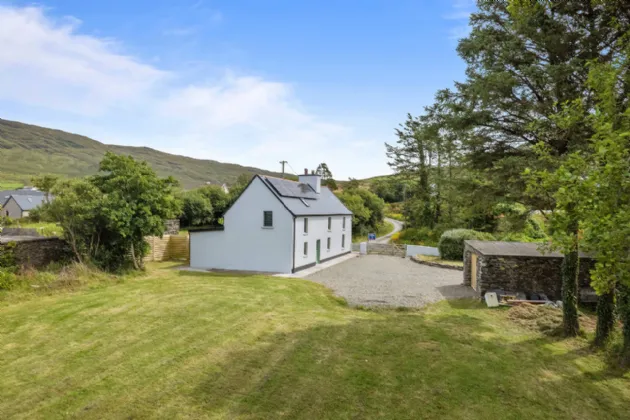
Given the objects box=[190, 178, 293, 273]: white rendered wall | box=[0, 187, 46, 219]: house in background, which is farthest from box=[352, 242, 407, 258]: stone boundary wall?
box=[0, 187, 46, 219]: house in background

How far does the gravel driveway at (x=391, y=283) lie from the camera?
55.5 ft

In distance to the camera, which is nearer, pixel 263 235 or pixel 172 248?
pixel 263 235

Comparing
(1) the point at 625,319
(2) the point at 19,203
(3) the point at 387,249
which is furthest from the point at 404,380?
(2) the point at 19,203

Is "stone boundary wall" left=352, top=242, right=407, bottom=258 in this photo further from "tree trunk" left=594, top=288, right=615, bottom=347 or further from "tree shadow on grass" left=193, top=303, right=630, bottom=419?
"tree shadow on grass" left=193, top=303, right=630, bottom=419

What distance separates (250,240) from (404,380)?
61.7 ft

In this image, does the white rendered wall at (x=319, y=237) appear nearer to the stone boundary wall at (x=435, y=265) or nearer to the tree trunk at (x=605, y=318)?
the stone boundary wall at (x=435, y=265)

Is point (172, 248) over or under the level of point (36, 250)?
under

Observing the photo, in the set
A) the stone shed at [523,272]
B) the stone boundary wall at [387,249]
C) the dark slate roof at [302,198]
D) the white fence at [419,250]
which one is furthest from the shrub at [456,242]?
the stone shed at [523,272]

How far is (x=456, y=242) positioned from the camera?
29.8 m

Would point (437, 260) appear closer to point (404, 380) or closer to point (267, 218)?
point (267, 218)

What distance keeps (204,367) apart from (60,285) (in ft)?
37.9

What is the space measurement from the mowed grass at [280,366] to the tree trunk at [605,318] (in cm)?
47

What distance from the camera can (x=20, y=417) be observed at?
6.18 m

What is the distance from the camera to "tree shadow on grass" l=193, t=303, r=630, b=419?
6.61 m
